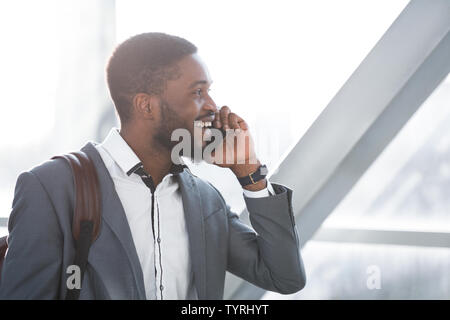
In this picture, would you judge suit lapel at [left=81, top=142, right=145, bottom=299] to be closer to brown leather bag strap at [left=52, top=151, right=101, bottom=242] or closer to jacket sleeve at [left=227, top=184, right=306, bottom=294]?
brown leather bag strap at [left=52, top=151, right=101, bottom=242]

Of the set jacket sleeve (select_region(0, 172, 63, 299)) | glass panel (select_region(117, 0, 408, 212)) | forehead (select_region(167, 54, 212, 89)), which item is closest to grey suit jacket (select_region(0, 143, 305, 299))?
jacket sleeve (select_region(0, 172, 63, 299))

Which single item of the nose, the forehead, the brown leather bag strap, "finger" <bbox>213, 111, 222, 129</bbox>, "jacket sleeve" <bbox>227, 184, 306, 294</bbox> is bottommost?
"jacket sleeve" <bbox>227, 184, 306, 294</bbox>

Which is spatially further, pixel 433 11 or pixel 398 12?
pixel 398 12

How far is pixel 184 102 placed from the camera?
3.76ft

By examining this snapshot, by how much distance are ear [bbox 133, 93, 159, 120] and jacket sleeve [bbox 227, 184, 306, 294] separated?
35cm

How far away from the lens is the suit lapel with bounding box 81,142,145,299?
39.6 inches

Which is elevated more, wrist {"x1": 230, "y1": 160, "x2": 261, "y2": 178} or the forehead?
the forehead

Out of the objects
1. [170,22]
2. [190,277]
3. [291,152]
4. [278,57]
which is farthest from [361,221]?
[170,22]

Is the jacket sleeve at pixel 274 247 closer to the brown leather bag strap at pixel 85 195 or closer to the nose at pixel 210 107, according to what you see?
the nose at pixel 210 107

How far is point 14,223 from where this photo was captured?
3.12ft

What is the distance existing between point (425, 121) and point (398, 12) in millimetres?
415
